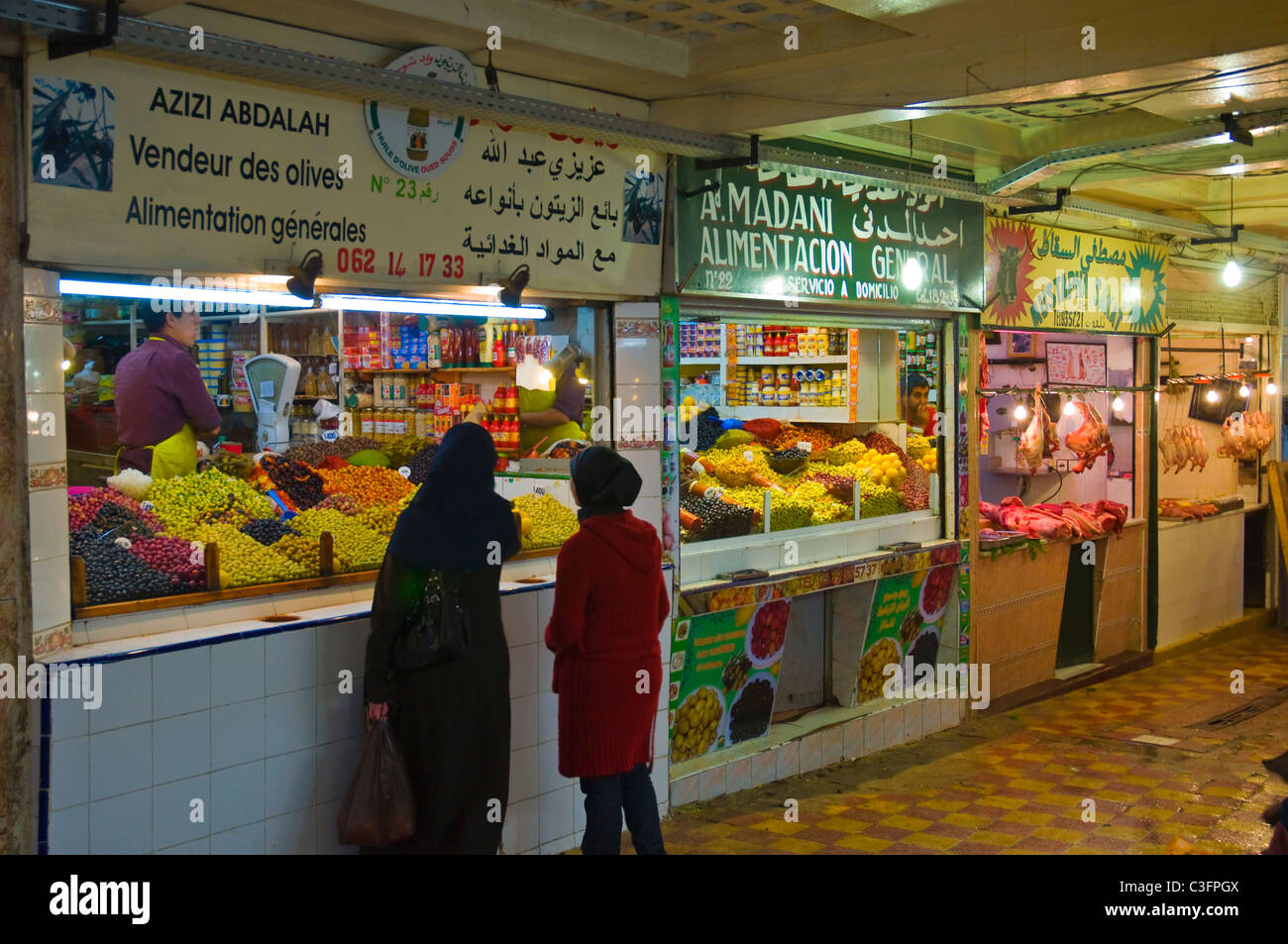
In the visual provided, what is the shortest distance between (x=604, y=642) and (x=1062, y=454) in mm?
7117

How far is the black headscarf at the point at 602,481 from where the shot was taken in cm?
492

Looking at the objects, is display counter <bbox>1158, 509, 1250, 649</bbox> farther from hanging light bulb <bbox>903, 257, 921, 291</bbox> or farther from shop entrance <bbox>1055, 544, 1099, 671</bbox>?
hanging light bulb <bbox>903, 257, 921, 291</bbox>

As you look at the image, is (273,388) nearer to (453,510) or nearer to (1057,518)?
(453,510)

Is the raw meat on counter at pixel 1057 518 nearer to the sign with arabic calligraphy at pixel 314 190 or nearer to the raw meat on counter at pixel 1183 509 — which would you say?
the raw meat on counter at pixel 1183 509

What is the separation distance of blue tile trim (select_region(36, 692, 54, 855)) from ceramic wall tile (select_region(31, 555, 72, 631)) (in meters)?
0.27

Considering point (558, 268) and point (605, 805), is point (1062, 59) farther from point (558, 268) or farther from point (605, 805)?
point (605, 805)

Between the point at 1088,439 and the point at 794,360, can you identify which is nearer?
the point at 794,360

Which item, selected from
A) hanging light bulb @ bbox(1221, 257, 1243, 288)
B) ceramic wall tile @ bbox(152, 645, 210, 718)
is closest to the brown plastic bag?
ceramic wall tile @ bbox(152, 645, 210, 718)

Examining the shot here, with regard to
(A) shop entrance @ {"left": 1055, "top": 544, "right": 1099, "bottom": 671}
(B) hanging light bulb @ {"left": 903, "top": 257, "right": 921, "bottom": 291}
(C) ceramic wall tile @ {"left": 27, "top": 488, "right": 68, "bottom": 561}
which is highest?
(B) hanging light bulb @ {"left": 903, "top": 257, "right": 921, "bottom": 291}

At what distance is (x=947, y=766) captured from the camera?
24.9 feet

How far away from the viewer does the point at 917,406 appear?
357 inches

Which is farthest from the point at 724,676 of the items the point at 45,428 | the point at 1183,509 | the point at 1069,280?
the point at 1183,509

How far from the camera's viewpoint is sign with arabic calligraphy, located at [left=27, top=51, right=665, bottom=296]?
4.25 meters

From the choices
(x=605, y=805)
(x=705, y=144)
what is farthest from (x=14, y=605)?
(x=705, y=144)
